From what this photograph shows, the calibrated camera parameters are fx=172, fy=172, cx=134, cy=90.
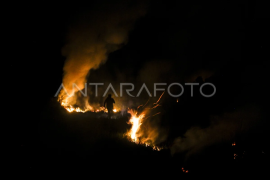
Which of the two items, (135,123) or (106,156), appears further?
(135,123)

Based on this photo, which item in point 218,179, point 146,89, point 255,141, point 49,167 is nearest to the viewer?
point 49,167

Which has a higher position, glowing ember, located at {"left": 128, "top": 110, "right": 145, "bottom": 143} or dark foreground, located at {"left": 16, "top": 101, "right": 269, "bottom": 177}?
glowing ember, located at {"left": 128, "top": 110, "right": 145, "bottom": 143}

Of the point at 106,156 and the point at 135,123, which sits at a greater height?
the point at 135,123

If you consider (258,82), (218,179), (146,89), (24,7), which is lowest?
(218,179)

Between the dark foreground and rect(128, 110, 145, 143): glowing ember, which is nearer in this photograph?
the dark foreground

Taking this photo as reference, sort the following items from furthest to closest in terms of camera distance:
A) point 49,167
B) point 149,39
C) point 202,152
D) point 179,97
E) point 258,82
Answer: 1. point 149,39
2. point 179,97
3. point 258,82
4. point 202,152
5. point 49,167

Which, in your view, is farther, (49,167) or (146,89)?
(146,89)

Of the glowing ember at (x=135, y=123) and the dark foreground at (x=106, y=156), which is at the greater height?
the glowing ember at (x=135, y=123)

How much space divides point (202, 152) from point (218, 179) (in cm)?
238

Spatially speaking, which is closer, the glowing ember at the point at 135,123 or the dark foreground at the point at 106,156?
the dark foreground at the point at 106,156

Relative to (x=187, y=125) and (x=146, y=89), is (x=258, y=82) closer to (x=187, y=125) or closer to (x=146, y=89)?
(x=187, y=125)

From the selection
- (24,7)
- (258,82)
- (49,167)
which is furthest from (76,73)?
(258,82)

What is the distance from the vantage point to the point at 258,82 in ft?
34.7

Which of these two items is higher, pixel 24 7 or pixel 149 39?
pixel 149 39
